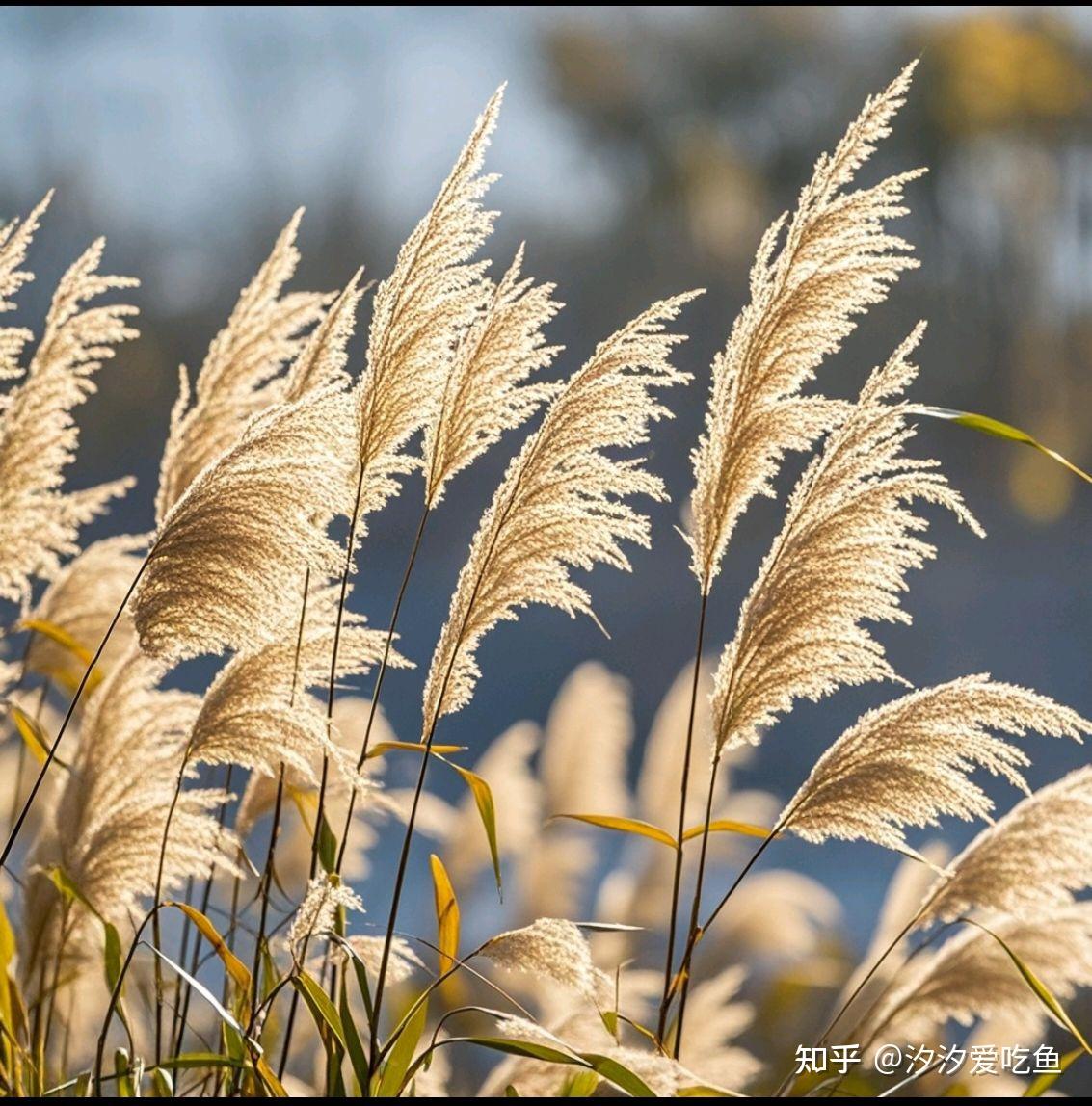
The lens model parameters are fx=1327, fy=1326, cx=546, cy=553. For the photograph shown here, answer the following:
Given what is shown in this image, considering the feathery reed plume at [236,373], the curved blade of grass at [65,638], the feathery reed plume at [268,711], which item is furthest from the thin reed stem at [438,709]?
the curved blade of grass at [65,638]

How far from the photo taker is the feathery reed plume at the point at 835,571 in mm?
1763

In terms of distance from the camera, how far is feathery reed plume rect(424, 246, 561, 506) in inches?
73.1

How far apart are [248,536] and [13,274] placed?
0.70 m

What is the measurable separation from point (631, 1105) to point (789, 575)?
0.70m

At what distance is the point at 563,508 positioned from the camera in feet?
6.01

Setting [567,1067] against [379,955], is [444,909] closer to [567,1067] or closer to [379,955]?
[379,955]

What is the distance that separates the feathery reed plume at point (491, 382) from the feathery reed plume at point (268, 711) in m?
0.33

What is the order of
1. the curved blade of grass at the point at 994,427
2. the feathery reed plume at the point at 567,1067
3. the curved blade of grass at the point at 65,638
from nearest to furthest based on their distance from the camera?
the feathery reed plume at the point at 567,1067
the curved blade of grass at the point at 994,427
the curved blade of grass at the point at 65,638

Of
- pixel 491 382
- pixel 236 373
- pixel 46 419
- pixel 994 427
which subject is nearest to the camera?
pixel 994 427

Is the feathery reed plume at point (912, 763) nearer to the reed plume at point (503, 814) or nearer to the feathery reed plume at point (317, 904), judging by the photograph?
the feathery reed plume at point (317, 904)

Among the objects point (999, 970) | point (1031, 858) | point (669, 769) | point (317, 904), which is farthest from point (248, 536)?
point (669, 769)

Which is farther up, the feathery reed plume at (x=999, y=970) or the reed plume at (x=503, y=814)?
the reed plume at (x=503, y=814)

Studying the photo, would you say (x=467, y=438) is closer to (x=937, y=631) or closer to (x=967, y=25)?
(x=937, y=631)

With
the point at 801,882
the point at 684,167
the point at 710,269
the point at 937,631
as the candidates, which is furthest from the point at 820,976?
the point at 684,167
